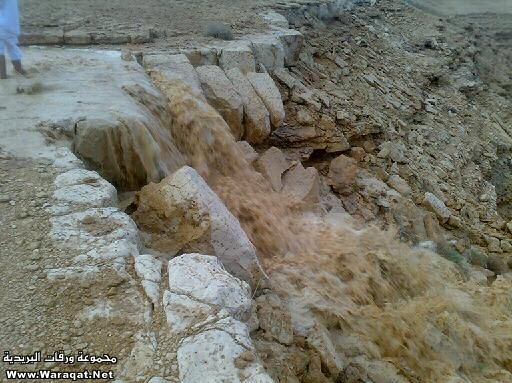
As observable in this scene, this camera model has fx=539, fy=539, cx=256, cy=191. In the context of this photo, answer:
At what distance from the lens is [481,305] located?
4.53m

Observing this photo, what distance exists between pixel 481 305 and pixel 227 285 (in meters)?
2.79

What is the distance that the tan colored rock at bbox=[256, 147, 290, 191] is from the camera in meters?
5.53

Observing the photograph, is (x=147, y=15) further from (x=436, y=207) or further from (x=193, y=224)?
(x=193, y=224)

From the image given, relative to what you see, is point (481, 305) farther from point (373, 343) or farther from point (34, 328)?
point (34, 328)

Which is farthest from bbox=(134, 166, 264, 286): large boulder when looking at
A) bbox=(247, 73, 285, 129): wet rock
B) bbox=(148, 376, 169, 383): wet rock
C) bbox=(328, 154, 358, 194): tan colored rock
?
bbox=(328, 154, 358, 194): tan colored rock

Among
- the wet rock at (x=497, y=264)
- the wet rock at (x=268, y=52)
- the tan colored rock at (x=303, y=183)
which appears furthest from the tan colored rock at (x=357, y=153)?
the wet rock at (x=497, y=264)

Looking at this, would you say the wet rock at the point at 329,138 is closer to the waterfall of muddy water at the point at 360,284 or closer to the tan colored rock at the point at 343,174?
the tan colored rock at the point at 343,174

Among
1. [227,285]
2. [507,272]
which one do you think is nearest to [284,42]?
[507,272]

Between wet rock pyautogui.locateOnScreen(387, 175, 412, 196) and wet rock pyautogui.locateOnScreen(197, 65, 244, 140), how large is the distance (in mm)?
1912

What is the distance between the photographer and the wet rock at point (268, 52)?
6.75 metres

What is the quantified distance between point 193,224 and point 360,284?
60.8 inches

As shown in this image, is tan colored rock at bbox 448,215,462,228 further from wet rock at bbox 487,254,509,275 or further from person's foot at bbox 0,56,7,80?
person's foot at bbox 0,56,7,80

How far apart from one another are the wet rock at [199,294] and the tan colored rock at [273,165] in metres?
2.71

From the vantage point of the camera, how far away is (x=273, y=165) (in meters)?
5.69
